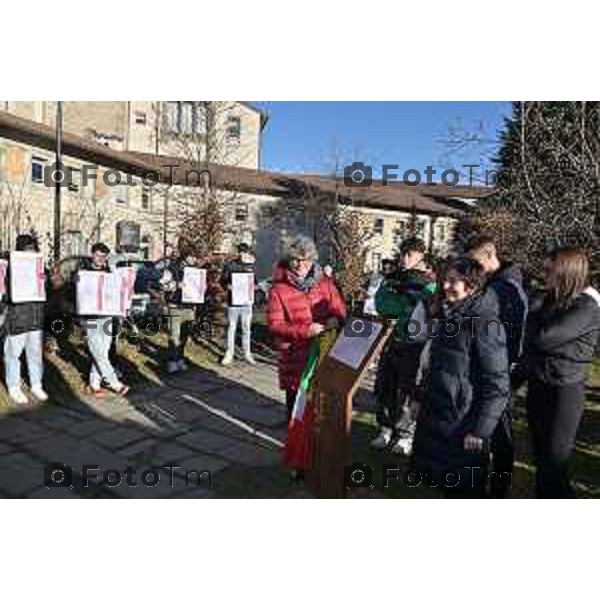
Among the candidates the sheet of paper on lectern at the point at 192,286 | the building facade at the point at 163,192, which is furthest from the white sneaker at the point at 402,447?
the building facade at the point at 163,192

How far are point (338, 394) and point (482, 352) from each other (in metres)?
1.06

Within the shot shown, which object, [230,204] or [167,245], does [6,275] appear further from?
[230,204]

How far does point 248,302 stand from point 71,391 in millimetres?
2896

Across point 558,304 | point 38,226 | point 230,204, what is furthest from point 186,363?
point 38,226

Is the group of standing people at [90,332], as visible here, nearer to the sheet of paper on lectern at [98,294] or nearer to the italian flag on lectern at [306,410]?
the sheet of paper on lectern at [98,294]

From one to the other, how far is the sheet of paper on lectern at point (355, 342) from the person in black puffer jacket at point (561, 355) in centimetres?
91

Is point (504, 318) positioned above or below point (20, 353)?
above

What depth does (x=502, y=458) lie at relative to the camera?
4.06 metres

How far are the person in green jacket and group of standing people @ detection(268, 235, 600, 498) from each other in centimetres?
19

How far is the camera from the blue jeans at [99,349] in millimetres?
6676

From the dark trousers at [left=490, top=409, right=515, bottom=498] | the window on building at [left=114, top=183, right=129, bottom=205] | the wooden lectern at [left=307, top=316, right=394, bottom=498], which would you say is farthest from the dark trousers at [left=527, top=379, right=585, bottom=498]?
the window on building at [left=114, top=183, right=129, bottom=205]

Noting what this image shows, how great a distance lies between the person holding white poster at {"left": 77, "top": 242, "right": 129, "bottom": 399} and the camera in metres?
6.70

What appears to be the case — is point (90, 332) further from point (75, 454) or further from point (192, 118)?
point (192, 118)

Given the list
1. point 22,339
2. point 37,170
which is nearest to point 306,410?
point 22,339
